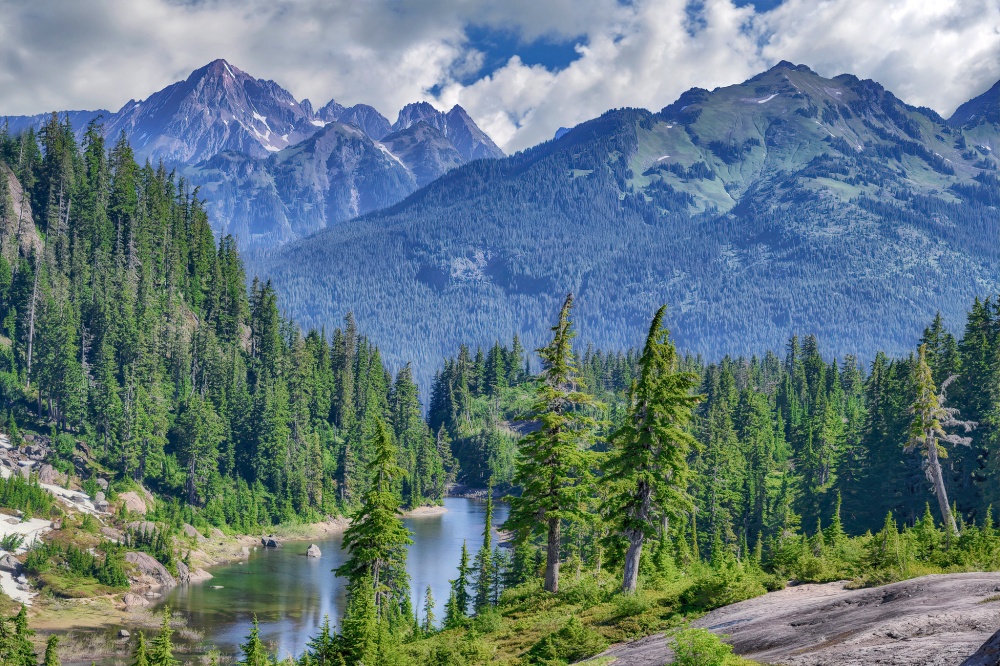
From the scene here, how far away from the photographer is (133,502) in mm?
119375

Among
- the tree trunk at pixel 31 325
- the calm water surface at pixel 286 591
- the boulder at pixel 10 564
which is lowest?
the calm water surface at pixel 286 591

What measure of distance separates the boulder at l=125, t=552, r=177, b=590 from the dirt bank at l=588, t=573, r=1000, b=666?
8559 centimetres

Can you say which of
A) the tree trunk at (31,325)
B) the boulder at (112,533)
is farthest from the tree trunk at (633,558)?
the tree trunk at (31,325)

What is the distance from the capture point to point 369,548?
46281mm

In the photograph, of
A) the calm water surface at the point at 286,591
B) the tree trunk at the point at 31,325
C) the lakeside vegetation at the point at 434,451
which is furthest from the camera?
the tree trunk at the point at 31,325

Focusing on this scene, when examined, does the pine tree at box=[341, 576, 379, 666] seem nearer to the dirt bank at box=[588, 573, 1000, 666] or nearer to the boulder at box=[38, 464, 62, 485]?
the dirt bank at box=[588, 573, 1000, 666]

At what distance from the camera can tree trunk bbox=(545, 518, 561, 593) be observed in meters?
43.6

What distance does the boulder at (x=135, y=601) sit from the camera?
9256cm

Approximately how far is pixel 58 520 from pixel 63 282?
5278cm

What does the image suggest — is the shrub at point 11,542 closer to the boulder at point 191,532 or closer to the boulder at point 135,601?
the boulder at point 135,601

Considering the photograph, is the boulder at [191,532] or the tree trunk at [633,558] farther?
the boulder at [191,532]

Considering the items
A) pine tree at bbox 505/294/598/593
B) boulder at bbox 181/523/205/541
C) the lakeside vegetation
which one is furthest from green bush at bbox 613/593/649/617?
boulder at bbox 181/523/205/541

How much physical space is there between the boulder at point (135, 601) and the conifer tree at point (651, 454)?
7099 centimetres

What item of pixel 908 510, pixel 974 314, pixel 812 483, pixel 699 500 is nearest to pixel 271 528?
pixel 699 500
